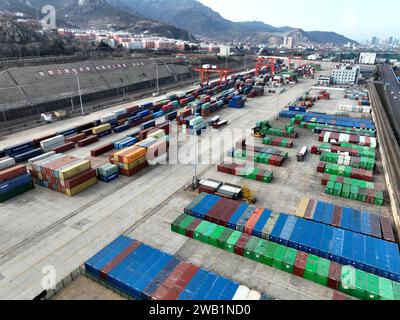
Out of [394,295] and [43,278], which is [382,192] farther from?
[43,278]

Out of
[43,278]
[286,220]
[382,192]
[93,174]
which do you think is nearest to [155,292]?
[43,278]

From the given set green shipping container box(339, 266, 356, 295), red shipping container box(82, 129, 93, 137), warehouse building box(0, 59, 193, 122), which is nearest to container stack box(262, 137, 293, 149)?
green shipping container box(339, 266, 356, 295)

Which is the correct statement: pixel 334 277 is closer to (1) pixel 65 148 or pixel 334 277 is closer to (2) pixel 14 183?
(2) pixel 14 183

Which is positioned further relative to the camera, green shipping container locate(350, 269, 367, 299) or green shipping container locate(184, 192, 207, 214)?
green shipping container locate(184, 192, 207, 214)

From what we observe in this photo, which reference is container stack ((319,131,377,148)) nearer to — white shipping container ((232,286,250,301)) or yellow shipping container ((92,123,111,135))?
white shipping container ((232,286,250,301))

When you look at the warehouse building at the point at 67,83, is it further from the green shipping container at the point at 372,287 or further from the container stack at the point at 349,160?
the green shipping container at the point at 372,287

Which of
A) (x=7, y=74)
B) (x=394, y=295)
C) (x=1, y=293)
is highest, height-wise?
(x=7, y=74)

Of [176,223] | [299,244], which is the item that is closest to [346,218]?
[299,244]
